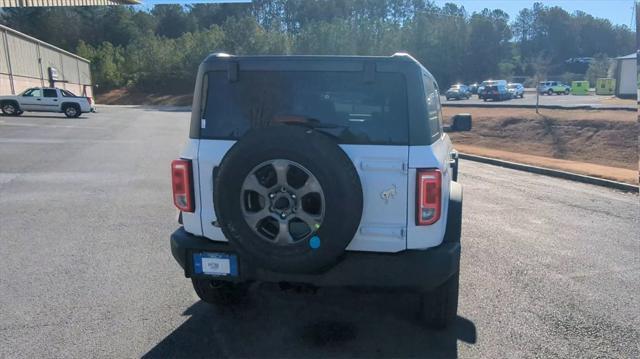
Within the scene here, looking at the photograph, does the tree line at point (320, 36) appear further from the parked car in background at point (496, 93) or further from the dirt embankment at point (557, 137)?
the dirt embankment at point (557, 137)

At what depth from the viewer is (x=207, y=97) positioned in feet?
12.2

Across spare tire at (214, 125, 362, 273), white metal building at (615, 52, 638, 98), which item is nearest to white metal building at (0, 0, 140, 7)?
spare tire at (214, 125, 362, 273)

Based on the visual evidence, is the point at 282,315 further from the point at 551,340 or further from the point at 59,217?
the point at 59,217

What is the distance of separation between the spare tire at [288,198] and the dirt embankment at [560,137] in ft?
43.6

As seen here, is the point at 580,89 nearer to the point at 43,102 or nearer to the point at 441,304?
the point at 43,102

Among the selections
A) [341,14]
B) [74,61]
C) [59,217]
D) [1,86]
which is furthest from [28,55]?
[341,14]

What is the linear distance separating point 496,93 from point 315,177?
50.3 metres

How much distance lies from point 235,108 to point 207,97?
0.23 meters

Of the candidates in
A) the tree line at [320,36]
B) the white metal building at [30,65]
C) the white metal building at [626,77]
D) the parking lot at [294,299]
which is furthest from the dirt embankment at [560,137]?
the tree line at [320,36]

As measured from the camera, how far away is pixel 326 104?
11.6 feet

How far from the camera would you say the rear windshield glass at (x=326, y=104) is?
3471mm

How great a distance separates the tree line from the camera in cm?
7081

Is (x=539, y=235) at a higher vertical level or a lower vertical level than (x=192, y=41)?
lower

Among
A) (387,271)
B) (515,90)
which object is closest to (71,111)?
(387,271)
